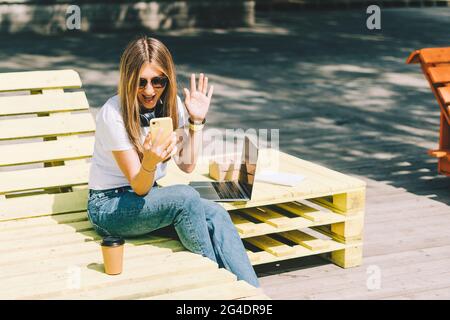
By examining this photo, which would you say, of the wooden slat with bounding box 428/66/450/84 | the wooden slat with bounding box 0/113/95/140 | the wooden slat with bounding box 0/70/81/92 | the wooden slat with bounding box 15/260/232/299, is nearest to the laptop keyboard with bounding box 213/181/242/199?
the wooden slat with bounding box 15/260/232/299

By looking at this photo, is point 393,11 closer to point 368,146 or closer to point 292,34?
point 292,34

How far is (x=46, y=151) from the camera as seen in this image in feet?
18.8

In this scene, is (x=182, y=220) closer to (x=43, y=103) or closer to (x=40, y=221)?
(x=40, y=221)

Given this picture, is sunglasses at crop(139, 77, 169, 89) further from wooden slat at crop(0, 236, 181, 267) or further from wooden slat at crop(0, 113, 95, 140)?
wooden slat at crop(0, 113, 95, 140)

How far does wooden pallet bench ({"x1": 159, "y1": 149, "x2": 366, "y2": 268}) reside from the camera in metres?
5.14

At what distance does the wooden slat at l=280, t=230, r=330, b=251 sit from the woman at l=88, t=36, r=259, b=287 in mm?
808

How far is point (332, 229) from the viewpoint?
5.54 meters

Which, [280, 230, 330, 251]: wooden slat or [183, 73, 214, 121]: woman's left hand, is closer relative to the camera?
[183, 73, 214, 121]: woman's left hand

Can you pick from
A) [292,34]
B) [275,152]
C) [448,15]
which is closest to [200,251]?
[275,152]

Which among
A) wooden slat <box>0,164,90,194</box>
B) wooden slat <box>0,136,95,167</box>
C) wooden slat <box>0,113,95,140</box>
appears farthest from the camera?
wooden slat <box>0,113,95,140</box>

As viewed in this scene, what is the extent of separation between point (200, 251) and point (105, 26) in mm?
14187

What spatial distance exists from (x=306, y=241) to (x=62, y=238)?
1549 millimetres

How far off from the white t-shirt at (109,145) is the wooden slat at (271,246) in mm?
861

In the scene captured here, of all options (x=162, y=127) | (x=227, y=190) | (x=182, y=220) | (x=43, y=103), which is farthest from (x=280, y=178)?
(x=43, y=103)
